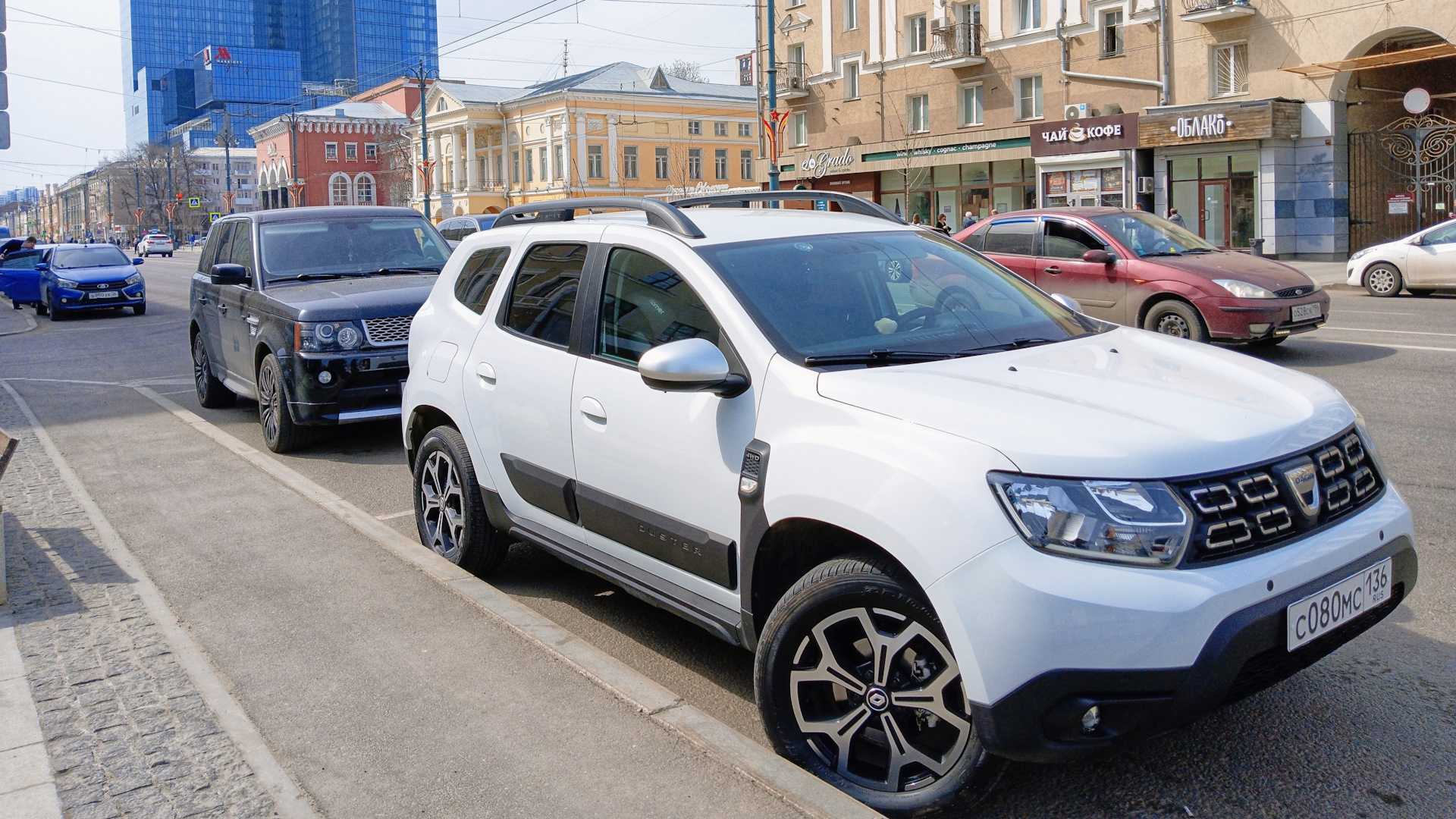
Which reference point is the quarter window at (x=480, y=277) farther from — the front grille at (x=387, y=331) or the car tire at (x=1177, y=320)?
the car tire at (x=1177, y=320)

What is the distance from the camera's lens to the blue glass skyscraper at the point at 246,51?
159 meters

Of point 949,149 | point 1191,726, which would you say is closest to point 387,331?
point 1191,726

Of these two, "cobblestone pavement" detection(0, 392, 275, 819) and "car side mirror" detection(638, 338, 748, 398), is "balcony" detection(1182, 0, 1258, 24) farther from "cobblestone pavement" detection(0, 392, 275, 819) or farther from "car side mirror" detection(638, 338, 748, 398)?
"car side mirror" detection(638, 338, 748, 398)

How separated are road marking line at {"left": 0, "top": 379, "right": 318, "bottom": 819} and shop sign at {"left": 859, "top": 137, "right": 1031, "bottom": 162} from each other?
121ft

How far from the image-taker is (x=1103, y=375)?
3.61 metres

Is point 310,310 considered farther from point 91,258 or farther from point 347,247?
point 91,258

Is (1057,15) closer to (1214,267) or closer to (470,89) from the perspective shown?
(1214,267)

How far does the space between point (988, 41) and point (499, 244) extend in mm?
37891

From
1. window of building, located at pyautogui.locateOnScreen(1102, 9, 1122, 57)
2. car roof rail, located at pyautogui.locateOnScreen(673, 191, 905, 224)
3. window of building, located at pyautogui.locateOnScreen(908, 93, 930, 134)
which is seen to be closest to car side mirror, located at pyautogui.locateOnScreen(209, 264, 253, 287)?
car roof rail, located at pyautogui.locateOnScreen(673, 191, 905, 224)

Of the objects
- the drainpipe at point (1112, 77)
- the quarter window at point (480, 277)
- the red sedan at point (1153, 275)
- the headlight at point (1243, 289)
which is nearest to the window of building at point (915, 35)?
the drainpipe at point (1112, 77)

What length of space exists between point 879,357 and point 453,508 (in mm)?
2662

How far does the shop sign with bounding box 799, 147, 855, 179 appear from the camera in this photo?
Answer: 47031 mm

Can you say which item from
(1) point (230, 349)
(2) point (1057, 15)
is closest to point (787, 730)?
(1) point (230, 349)

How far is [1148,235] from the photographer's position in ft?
43.0
